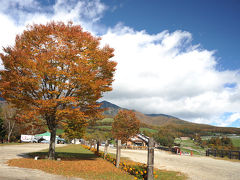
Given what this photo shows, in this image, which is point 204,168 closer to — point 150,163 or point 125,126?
point 150,163

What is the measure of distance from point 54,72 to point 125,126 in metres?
43.2

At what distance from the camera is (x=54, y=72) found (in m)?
13.3

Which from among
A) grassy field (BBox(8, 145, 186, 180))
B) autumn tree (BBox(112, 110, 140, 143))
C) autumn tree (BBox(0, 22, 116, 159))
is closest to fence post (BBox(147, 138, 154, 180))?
grassy field (BBox(8, 145, 186, 180))

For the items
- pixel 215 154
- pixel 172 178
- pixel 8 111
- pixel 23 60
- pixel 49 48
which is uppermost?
pixel 49 48

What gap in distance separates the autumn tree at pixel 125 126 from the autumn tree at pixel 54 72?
38971 mm

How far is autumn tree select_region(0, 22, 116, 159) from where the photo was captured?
13.2m

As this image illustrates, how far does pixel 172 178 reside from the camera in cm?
1041

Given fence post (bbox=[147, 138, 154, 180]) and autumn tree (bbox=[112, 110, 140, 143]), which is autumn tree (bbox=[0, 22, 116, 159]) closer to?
fence post (bbox=[147, 138, 154, 180])

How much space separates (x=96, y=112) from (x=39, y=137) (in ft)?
196

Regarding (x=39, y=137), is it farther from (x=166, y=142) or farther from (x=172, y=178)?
(x=172, y=178)

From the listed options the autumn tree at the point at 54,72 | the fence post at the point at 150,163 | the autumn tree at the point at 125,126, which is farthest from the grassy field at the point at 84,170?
the autumn tree at the point at 125,126

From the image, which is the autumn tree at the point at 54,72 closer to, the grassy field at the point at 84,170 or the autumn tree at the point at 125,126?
the grassy field at the point at 84,170

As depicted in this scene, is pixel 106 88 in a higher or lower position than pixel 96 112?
higher

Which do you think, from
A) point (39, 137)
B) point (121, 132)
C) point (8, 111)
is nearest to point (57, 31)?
point (121, 132)
